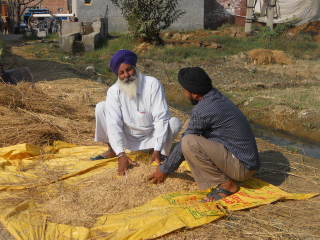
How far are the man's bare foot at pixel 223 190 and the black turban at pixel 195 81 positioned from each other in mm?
802

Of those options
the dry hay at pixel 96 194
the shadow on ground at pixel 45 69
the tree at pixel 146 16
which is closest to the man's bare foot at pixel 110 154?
the dry hay at pixel 96 194

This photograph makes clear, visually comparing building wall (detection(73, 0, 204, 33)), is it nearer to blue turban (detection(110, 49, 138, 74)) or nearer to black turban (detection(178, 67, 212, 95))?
blue turban (detection(110, 49, 138, 74))

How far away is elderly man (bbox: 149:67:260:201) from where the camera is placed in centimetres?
323

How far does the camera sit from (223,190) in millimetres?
3426

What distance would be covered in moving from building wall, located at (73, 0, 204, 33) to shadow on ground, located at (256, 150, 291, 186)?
42.0 ft

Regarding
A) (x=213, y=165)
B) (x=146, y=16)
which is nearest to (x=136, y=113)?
(x=213, y=165)

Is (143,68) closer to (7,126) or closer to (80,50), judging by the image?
(80,50)

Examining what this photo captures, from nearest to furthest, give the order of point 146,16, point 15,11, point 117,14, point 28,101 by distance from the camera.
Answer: point 28,101 < point 146,16 < point 117,14 < point 15,11

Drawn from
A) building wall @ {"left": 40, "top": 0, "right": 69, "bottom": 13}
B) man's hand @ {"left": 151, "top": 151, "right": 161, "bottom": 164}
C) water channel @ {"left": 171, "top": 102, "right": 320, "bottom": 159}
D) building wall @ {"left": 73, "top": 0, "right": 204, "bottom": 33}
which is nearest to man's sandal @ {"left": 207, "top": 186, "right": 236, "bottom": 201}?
man's hand @ {"left": 151, "top": 151, "right": 161, "bottom": 164}

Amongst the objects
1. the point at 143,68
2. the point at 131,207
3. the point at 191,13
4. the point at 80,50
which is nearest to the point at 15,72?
the point at 143,68

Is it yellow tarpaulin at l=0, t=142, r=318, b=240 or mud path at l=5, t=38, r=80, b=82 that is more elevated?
mud path at l=5, t=38, r=80, b=82

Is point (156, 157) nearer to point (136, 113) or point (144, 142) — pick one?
point (144, 142)

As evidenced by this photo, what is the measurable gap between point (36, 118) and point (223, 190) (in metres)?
2.81

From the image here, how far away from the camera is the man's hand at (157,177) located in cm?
347
